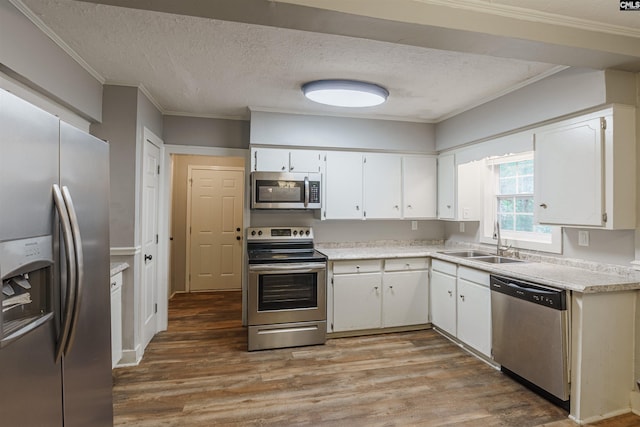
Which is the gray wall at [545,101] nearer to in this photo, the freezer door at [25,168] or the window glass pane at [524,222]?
the window glass pane at [524,222]

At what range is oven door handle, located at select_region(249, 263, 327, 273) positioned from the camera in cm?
320

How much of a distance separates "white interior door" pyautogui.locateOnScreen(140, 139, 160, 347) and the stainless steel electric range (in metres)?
0.98

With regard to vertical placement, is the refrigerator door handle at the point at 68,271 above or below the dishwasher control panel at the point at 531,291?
above

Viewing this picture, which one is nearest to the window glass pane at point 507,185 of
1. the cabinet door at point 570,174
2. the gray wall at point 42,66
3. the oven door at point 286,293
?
the cabinet door at point 570,174

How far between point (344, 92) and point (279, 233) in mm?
1752

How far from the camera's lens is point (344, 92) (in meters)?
2.78

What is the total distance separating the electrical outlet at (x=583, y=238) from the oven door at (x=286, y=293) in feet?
7.22

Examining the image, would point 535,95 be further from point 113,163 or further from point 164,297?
point 164,297

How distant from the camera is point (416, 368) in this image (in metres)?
2.82

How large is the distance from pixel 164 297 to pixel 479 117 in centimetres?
396

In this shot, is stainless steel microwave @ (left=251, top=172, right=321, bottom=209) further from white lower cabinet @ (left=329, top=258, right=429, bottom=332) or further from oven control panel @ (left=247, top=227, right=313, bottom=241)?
white lower cabinet @ (left=329, top=258, right=429, bottom=332)

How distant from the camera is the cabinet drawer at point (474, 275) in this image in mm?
2859

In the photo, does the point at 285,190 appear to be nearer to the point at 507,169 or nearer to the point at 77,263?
the point at 507,169

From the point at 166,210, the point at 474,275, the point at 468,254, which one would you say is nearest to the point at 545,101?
the point at 474,275
